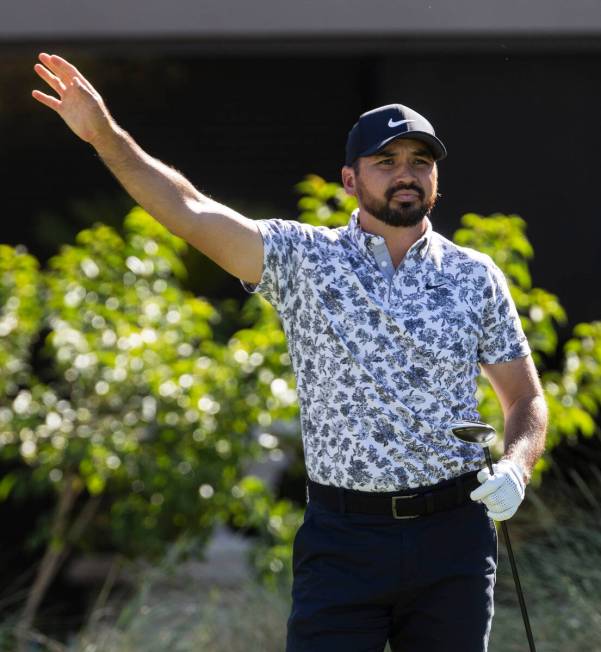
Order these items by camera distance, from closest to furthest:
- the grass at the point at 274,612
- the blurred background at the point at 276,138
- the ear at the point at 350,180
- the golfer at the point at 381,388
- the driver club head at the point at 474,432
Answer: the driver club head at the point at 474,432 < the golfer at the point at 381,388 < the ear at the point at 350,180 < the grass at the point at 274,612 < the blurred background at the point at 276,138

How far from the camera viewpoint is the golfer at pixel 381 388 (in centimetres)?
332

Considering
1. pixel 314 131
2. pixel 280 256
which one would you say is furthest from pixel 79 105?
pixel 314 131

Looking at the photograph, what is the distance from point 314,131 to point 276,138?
0.76 ft

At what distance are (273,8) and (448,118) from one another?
3.69 ft

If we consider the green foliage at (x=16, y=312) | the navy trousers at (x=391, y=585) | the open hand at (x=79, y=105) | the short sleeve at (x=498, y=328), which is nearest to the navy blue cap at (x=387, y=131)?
the short sleeve at (x=498, y=328)

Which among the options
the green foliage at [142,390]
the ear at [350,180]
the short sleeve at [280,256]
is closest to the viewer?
the short sleeve at [280,256]

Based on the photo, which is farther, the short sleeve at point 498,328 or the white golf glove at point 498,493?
the short sleeve at point 498,328

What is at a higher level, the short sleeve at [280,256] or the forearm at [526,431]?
the short sleeve at [280,256]

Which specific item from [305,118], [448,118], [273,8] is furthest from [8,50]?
[448,118]

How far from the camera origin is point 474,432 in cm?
321

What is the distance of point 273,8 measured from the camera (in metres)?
6.57

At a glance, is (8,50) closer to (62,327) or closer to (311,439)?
(62,327)

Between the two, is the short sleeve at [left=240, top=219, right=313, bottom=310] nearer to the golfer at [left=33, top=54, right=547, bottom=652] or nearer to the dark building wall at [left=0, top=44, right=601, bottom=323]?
the golfer at [left=33, top=54, right=547, bottom=652]

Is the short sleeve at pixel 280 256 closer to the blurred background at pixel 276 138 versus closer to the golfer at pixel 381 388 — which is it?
the golfer at pixel 381 388
